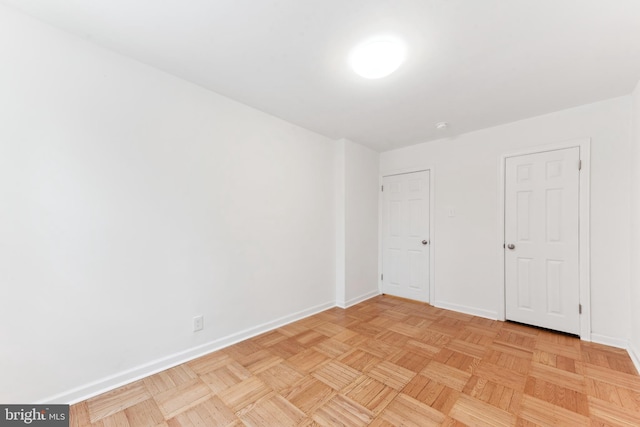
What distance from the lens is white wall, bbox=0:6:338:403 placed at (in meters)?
1.53

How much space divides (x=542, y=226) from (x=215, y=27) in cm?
355

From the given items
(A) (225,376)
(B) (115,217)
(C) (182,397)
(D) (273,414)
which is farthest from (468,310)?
(B) (115,217)

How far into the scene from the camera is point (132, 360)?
1914 mm

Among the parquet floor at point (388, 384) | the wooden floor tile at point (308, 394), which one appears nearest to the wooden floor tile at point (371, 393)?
the parquet floor at point (388, 384)

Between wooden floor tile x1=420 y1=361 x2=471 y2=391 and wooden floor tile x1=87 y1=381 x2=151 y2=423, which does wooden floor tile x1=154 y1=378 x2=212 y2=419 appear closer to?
wooden floor tile x1=87 y1=381 x2=151 y2=423

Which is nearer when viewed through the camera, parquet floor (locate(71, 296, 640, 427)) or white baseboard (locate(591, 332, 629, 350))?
parquet floor (locate(71, 296, 640, 427))

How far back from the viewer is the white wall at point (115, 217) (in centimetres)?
153

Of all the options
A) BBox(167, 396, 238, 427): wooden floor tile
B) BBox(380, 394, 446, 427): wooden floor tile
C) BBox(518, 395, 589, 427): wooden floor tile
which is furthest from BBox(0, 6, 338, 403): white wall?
BBox(518, 395, 589, 427): wooden floor tile

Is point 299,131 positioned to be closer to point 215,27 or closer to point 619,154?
point 215,27

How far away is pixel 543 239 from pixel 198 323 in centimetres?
360

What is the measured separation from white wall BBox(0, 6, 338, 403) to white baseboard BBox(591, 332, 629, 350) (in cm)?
323

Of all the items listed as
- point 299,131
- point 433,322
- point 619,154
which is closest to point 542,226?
point 619,154

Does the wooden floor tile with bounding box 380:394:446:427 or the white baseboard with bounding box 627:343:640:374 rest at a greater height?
the white baseboard with bounding box 627:343:640:374

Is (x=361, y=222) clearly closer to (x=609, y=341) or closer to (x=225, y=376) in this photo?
(x=225, y=376)
